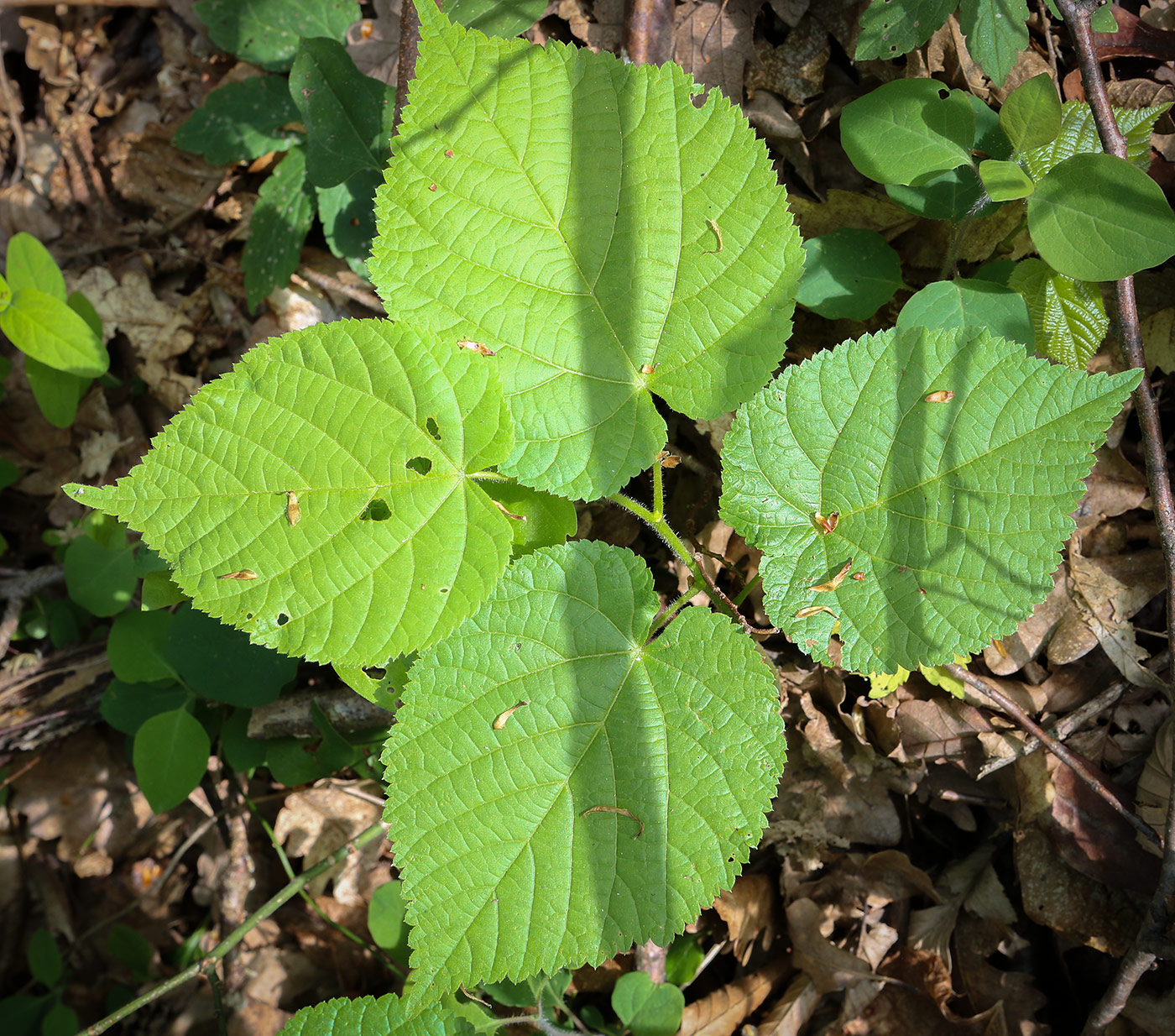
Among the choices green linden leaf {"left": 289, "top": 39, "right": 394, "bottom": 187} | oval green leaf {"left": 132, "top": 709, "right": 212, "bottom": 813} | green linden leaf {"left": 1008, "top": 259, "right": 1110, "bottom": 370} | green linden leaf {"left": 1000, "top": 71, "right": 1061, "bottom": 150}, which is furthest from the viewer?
oval green leaf {"left": 132, "top": 709, "right": 212, "bottom": 813}

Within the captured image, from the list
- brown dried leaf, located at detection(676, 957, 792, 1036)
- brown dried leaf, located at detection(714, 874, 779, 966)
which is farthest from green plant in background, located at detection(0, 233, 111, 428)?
brown dried leaf, located at detection(676, 957, 792, 1036)

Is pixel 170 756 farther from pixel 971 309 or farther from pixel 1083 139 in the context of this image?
pixel 1083 139

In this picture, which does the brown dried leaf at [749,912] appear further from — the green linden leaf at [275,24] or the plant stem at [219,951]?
the green linden leaf at [275,24]

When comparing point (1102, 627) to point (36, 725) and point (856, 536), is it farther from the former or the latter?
point (36, 725)

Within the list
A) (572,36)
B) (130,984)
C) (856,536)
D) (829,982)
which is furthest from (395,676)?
(130,984)

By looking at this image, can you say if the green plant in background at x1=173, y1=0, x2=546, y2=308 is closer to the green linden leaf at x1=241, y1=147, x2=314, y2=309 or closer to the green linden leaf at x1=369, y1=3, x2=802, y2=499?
the green linden leaf at x1=241, y1=147, x2=314, y2=309
